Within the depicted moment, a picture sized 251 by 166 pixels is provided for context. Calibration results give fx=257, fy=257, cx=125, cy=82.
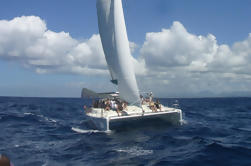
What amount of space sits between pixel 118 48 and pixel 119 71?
57.7 inches

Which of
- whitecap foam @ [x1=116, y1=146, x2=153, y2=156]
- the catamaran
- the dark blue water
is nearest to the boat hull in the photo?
the catamaran

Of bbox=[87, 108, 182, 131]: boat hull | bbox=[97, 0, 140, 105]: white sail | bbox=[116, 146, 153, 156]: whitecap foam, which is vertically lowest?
bbox=[116, 146, 153, 156]: whitecap foam

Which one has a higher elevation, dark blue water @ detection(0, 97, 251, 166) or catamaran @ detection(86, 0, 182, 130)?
catamaran @ detection(86, 0, 182, 130)

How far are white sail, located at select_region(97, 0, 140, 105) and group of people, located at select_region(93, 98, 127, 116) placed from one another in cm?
56

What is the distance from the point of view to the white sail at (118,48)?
16250mm

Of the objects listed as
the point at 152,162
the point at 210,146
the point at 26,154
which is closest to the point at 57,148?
the point at 26,154

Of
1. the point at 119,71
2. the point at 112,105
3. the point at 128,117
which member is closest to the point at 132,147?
the point at 128,117

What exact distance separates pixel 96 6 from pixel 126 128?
27.7 ft

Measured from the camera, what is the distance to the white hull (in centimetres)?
1517

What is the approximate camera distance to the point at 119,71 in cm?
1652

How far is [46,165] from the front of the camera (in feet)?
29.7

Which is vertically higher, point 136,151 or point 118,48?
point 118,48

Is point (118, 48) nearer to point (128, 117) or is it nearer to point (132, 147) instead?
point (128, 117)

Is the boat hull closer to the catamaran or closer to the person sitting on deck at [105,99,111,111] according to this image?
the catamaran
